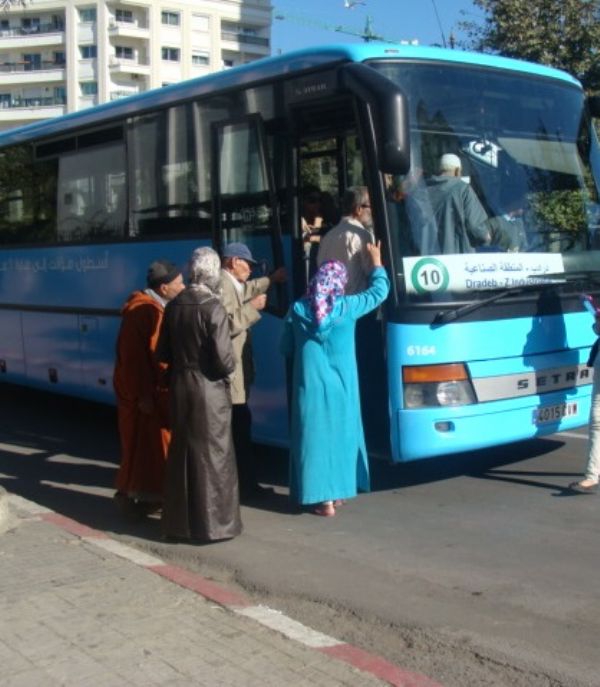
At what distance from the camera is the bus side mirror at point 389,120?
6.80 m

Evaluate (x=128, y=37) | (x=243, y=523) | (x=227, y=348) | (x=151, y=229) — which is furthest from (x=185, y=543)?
(x=128, y=37)

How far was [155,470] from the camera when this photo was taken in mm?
7516

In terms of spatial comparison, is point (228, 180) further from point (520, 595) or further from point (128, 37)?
point (128, 37)

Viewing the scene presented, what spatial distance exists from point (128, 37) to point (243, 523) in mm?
85814

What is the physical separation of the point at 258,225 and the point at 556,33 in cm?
1320

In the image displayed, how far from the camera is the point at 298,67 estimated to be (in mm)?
7938

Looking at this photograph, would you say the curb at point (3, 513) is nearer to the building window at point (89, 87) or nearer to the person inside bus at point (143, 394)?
the person inside bus at point (143, 394)

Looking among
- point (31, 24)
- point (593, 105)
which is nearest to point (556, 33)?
point (593, 105)

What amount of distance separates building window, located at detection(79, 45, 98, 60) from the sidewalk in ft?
285

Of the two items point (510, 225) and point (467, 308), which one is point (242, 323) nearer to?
point (467, 308)

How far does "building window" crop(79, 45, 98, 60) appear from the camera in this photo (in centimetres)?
8800

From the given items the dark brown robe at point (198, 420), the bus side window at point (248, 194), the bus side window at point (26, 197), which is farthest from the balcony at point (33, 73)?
the dark brown robe at point (198, 420)

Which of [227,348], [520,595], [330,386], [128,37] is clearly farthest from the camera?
[128,37]

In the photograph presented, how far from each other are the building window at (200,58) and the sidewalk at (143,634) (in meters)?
88.2
